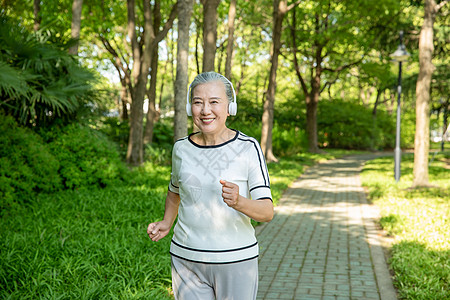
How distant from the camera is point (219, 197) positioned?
7.31 feet

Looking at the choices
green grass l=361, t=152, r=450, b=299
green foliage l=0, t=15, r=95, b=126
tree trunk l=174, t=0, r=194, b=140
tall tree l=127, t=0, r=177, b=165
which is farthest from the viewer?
tall tree l=127, t=0, r=177, b=165

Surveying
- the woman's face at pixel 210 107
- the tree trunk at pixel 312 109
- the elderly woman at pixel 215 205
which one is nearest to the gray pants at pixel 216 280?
the elderly woman at pixel 215 205

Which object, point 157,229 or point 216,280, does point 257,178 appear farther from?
point 157,229

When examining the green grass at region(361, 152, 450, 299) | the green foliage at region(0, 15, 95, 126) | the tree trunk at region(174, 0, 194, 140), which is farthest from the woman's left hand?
the green foliage at region(0, 15, 95, 126)

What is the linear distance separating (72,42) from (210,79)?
8442mm

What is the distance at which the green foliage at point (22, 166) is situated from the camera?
7.86 m

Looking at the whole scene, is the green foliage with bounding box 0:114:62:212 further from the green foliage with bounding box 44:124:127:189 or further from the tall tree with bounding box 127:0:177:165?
the tall tree with bounding box 127:0:177:165

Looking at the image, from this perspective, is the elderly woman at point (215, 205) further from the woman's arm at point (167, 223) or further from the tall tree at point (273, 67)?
the tall tree at point (273, 67)

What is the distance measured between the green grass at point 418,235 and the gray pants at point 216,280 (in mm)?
3227

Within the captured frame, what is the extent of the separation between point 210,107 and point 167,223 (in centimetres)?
71

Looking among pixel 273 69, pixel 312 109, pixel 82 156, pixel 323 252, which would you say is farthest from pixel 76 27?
pixel 312 109

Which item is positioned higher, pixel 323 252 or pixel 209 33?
pixel 209 33

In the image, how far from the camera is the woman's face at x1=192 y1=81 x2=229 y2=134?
2.29m

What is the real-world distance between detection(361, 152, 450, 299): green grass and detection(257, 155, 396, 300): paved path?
0.22 m
